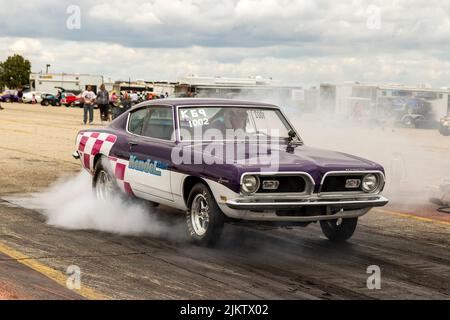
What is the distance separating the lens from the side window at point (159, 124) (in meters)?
7.29

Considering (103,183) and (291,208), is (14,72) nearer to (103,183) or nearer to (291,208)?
(103,183)

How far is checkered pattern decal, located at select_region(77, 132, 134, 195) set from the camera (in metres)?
7.73

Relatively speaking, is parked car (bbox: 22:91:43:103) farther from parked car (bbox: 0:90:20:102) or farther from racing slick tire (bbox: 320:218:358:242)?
racing slick tire (bbox: 320:218:358:242)

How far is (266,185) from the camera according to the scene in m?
6.16

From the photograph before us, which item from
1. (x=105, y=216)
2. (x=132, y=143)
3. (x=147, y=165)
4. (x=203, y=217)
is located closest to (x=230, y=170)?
(x=203, y=217)

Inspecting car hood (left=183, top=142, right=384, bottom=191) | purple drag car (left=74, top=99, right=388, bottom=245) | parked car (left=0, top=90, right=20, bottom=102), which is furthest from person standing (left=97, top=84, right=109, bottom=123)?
→ parked car (left=0, top=90, right=20, bottom=102)

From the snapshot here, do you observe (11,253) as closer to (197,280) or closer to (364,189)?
(197,280)

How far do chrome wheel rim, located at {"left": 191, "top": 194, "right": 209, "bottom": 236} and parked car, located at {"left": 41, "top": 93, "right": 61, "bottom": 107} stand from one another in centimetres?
5170

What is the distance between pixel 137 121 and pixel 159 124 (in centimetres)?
54

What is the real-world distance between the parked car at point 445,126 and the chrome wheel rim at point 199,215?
2392cm

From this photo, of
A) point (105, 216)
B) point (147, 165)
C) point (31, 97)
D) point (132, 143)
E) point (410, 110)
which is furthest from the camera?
point (31, 97)

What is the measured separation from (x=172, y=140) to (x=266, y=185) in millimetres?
1320

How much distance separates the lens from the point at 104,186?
8.24 metres
